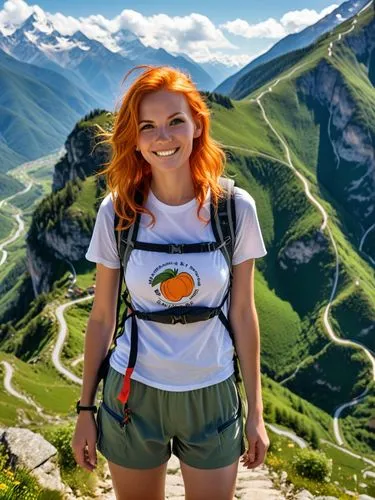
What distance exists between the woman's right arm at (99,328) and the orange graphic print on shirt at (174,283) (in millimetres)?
954

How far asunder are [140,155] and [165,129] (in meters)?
0.75

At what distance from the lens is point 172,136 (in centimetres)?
702

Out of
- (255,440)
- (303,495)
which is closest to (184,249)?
(255,440)

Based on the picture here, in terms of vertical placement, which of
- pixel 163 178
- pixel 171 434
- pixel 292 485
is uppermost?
pixel 163 178

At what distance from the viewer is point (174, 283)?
268 inches

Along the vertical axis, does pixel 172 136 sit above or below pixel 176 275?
above

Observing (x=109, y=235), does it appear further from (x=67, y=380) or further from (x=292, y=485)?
(x=67, y=380)

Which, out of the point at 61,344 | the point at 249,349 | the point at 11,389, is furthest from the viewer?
the point at 61,344

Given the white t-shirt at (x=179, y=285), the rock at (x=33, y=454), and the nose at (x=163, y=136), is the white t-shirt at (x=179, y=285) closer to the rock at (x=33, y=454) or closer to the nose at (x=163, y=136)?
the nose at (x=163, y=136)

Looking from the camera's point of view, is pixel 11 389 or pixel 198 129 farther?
pixel 11 389

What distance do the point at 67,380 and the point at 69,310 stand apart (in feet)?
147

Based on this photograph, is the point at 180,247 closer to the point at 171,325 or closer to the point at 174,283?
the point at 174,283

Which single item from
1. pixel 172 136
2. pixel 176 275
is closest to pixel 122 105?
pixel 172 136

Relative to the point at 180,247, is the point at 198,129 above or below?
above
